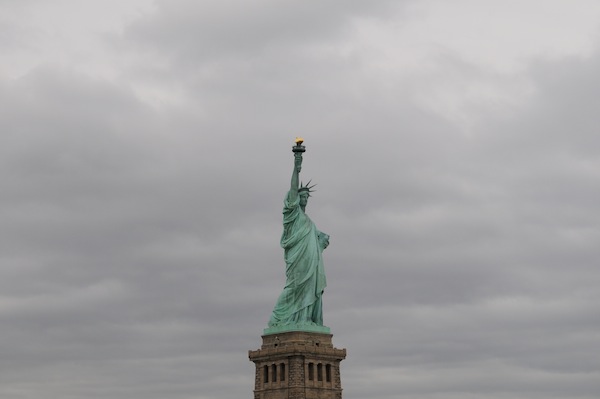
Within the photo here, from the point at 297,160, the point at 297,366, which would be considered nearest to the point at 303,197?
the point at 297,160

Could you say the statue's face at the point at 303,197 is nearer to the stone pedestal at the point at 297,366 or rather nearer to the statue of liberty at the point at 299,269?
the statue of liberty at the point at 299,269

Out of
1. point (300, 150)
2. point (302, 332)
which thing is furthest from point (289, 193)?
point (302, 332)

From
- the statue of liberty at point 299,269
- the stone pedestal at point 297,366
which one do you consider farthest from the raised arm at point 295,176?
the stone pedestal at point 297,366

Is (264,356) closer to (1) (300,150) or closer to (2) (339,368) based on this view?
(2) (339,368)

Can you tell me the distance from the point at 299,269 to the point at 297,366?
8.09 m

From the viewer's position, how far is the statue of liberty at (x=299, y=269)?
355 ft

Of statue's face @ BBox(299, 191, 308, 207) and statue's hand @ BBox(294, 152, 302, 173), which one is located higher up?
statue's hand @ BBox(294, 152, 302, 173)

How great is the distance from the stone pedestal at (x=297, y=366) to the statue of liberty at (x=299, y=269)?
0.90 meters

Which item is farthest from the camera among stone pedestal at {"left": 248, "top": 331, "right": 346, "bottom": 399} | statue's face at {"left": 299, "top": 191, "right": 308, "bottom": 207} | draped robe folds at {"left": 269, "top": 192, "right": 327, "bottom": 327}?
statue's face at {"left": 299, "top": 191, "right": 308, "bottom": 207}

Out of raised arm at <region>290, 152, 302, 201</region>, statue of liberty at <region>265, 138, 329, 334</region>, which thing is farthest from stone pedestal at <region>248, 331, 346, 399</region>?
raised arm at <region>290, 152, 302, 201</region>

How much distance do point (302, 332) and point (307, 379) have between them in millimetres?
3785

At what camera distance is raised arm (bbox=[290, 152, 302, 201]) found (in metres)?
109

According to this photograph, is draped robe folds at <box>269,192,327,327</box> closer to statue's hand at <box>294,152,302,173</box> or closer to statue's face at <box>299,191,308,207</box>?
statue's face at <box>299,191,308,207</box>

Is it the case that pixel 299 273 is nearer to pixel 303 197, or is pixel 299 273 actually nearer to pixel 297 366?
pixel 303 197
